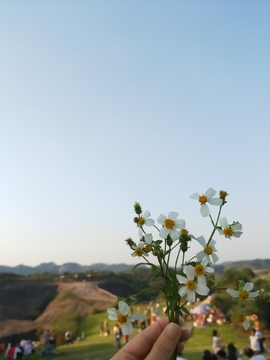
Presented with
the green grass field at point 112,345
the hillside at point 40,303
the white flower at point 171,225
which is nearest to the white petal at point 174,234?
the white flower at point 171,225

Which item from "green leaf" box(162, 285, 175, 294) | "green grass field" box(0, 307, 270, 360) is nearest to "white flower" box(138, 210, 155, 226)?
"green leaf" box(162, 285, 175, 294)

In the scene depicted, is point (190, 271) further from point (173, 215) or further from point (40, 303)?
point (40, 303)

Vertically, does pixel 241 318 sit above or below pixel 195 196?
below

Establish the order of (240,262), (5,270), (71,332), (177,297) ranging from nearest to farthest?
(177,297)
(71,332)
(240,262)
(5,270)

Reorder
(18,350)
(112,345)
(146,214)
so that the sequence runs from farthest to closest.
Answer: (112,345) → (18,350) → (146,214)

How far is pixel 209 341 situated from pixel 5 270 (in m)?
7.42

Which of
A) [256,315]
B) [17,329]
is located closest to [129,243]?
[256,315]

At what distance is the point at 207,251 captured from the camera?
0.50m

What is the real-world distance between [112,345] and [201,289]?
7.54 meters

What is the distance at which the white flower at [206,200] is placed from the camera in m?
0.52

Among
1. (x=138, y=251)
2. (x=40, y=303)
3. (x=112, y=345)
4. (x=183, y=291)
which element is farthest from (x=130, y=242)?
(x=40, y=303)

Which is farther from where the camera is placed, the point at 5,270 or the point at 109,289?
the point at 5,270

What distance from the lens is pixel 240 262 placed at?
9523 millimetres

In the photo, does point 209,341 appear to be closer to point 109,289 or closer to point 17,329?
point 109,289
